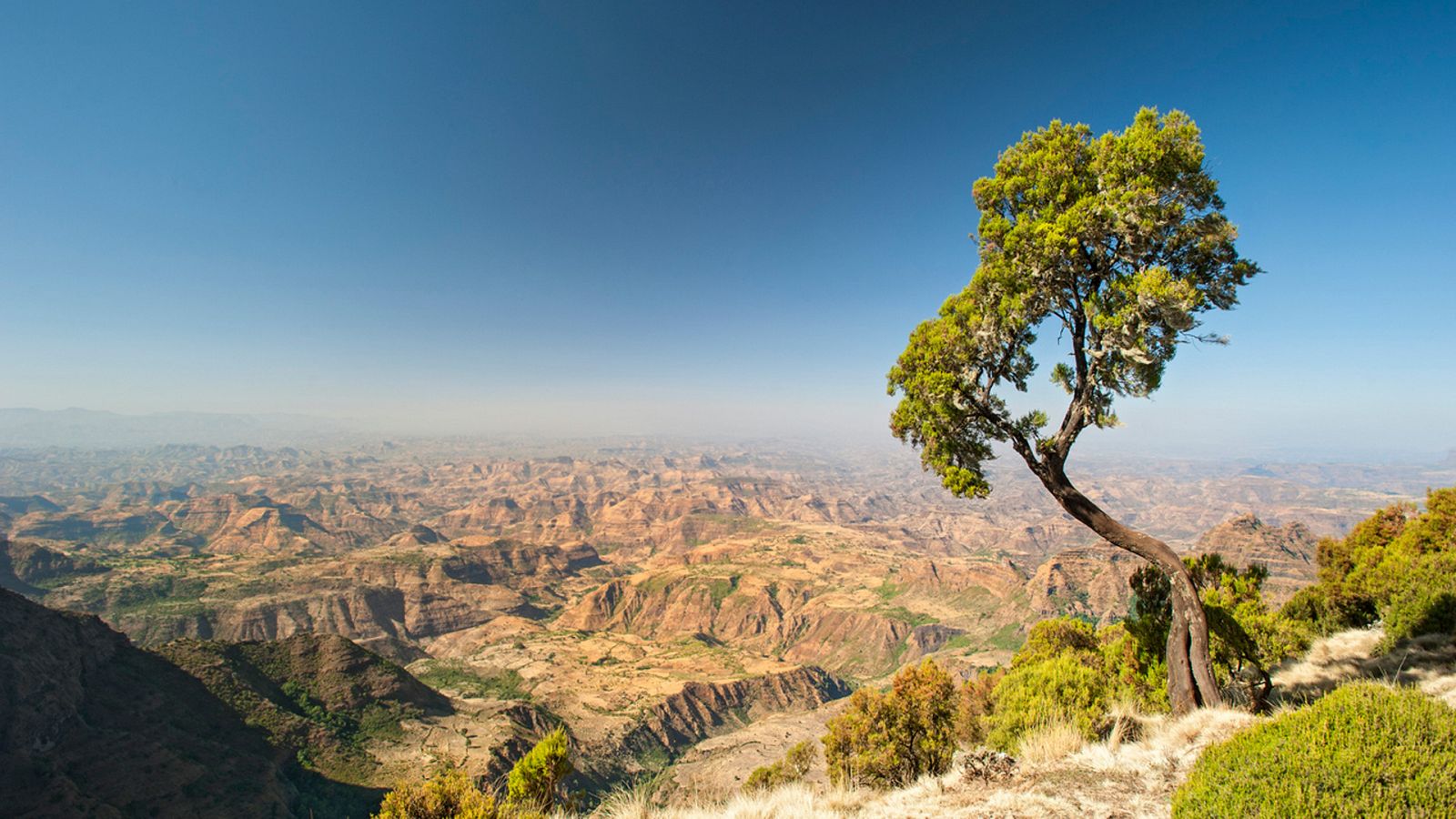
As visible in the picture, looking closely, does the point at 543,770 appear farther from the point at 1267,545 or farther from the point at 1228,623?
the point at 1267,545

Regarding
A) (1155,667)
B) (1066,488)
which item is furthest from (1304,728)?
(1155,667)

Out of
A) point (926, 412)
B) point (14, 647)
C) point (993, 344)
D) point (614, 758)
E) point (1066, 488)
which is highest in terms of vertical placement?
point (993, 344)

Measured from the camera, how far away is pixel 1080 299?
30.8 ft

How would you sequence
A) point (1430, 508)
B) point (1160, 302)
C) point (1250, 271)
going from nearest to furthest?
point (1160, 302) < point (1250, 271) < point (1430, 508)

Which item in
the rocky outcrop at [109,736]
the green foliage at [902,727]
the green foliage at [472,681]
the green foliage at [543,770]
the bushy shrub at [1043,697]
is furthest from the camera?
the green foliage at [472,681]

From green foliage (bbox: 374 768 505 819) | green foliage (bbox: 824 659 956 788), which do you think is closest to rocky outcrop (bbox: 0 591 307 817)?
green foliage (bbox: 374 768 505 819)

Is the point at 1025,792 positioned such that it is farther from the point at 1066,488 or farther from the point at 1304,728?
the point at 1066,488

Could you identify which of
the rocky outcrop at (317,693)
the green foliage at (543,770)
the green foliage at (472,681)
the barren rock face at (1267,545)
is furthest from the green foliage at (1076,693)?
the barren rock face at (1267,545)

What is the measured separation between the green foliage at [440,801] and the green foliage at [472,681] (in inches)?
4516

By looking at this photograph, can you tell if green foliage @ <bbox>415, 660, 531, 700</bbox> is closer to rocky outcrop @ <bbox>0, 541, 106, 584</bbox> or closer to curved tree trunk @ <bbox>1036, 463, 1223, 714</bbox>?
rocky outcrop @ <bbox>0, 541, 106, 584</bbox>

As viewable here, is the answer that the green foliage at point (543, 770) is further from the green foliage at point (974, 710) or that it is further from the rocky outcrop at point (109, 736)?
the rocky outcrop at point (109, 736)

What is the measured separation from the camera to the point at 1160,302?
792 centimetres

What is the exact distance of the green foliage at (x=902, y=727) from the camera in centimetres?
2214

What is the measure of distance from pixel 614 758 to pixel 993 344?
108 m
